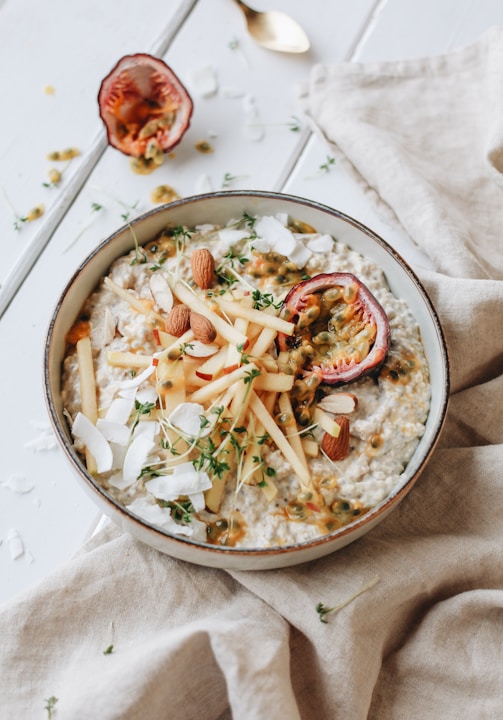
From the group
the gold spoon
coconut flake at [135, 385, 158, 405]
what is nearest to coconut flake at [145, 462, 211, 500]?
coconut flake at [135, 385, 158, 405]

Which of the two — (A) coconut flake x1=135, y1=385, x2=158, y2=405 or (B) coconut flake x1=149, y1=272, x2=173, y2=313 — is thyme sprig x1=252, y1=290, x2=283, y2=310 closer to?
(B) coconut flake x1=149, y1=272, x2=173, y2=313

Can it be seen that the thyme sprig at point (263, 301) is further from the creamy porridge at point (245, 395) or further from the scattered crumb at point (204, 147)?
the scattered crumb at point (204, 147)

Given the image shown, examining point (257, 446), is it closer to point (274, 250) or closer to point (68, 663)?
point (274, 250)

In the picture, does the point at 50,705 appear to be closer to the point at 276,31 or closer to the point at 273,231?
the point at 273,231

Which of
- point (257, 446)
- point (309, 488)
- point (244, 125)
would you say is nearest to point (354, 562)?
point (309, 488)

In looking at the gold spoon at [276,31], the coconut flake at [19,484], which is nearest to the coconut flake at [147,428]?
the coconut flake at [19,484]

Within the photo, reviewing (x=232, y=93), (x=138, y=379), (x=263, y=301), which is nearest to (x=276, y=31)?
(x=232, y=93)
